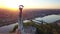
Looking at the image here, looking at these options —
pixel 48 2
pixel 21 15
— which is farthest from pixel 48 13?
pixel 21 15

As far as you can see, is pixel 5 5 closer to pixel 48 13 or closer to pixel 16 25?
pixel 16 25

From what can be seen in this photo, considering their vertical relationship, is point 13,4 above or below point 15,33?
above

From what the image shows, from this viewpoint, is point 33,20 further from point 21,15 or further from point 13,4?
point 13,4

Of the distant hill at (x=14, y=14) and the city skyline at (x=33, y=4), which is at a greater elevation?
the city skyline at (x=33, y=4)

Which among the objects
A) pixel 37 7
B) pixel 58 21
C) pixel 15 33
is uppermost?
pixel 37 7

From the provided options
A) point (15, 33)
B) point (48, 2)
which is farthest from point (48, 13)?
point (15, 33)

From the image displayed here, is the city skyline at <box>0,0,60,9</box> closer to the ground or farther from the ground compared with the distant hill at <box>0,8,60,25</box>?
farther from the ground

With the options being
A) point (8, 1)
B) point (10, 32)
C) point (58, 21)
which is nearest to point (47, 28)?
point (58, 21)

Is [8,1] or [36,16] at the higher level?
[8,1]
